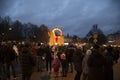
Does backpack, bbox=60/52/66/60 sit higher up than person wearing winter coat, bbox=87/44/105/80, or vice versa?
backpack, bbox=60/52/66/60

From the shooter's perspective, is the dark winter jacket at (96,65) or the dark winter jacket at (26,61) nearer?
the dark winter jacket at (96,65)

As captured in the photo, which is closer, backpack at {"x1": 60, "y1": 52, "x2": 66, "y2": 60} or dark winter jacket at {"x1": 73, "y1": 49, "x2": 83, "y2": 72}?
dark winter jacket at {"x1": 73, "y1": 49, "x2": 83, "y2": 72}

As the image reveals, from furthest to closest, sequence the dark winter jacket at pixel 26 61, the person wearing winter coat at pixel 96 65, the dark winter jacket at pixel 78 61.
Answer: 1. the dark winter jacket at pixel 78 61
2. the dark winter jacket at pixel 26 61
3. the person wearing winter coat at pixel 96 65

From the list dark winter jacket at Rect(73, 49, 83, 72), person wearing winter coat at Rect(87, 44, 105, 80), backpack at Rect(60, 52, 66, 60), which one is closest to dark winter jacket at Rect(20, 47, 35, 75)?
person wearing winter coat at Rect(87, 44, 105, 80)

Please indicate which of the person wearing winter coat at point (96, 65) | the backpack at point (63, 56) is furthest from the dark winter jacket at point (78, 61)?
the person wearing winter coat at point (96, 65)

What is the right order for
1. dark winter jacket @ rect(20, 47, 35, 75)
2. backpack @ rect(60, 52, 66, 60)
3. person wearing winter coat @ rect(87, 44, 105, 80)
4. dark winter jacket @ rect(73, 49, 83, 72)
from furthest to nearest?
backpack @ rect(60, 52, 66, 60), dark winter jacket @ rect(73, 49, 83, 72), dark winter jacket @ rect(20, 47, 35, 75), person wearing winter coat @ rect(87, 44, 105, 80)

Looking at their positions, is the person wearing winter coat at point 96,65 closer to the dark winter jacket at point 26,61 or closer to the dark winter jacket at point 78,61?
the dark winter jacket at point 26,61

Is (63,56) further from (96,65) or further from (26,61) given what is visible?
(96,65)

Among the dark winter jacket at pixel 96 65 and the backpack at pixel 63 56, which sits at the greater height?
the backpack at pixel 63 56

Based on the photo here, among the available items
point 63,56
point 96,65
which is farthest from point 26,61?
point 63,56

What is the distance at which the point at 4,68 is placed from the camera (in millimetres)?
20234

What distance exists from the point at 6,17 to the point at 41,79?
109m

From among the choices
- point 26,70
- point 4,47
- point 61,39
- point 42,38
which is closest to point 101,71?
point 26,70

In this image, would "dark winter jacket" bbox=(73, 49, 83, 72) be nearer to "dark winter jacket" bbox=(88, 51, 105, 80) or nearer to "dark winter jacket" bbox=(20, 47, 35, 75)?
"dark winter jacket" bbox=(20, 47, 35, 75)
